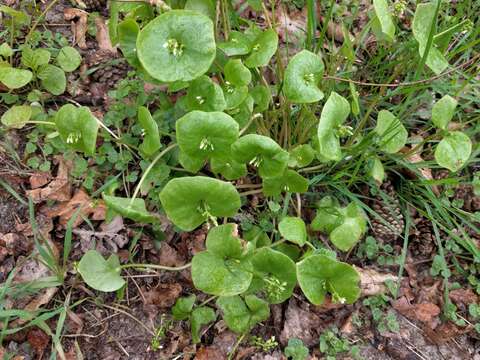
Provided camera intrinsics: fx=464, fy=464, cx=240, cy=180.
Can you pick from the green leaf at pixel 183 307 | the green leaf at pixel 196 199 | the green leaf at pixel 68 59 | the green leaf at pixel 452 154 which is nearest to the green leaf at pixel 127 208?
the green leaf at pixel 196 199

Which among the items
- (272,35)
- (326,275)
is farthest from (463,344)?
(272,35)

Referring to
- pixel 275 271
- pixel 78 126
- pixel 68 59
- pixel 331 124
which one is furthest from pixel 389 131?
pixel 68 59

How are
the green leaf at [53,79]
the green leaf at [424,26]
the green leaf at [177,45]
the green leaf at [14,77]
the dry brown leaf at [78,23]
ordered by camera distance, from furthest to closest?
the dry brown leaf at [78,23]
the green leaf at [53,79]
the green leaf at [14,77]
the green leaf at [424,26]
the green leaf at [177,45]

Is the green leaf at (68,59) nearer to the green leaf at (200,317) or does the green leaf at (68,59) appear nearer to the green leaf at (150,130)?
the green leaf at (150,130)

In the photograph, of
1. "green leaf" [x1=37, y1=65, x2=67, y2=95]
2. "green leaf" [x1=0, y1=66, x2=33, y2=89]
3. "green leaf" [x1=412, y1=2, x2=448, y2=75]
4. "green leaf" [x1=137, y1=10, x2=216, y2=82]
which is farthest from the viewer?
"green leaf" [x1=37, y1=65, x2=67, y2=95]

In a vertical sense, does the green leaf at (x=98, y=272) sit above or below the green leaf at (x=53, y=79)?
below

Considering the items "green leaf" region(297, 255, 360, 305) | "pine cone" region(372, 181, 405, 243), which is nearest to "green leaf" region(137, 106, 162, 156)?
"green leaf" region(297, 255, 360, 305)

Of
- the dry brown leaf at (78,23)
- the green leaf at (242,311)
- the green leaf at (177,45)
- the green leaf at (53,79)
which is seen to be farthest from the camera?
the dry brown leaf at (78,23)

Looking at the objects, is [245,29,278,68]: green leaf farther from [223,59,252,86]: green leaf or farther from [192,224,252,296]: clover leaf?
[192,224,252,296]: clover leaf
